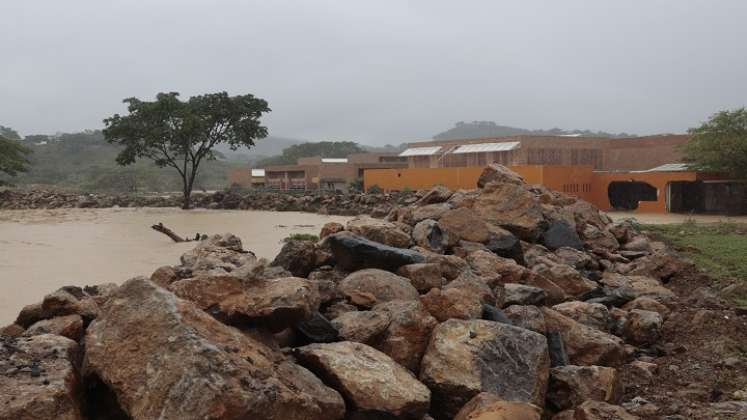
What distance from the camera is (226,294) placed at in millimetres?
4418

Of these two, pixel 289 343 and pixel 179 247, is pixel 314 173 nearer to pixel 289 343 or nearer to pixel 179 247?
pixel 179 247

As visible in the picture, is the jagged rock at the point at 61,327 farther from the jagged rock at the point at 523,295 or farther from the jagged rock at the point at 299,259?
the jagged rock at the point at 523,295

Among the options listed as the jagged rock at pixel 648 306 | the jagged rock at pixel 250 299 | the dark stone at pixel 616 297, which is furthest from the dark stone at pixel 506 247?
the jagged rock at pixel 250 299

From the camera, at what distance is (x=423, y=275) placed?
6367 millimetres

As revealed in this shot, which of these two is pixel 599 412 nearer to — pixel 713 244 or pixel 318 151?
pixel 713 244

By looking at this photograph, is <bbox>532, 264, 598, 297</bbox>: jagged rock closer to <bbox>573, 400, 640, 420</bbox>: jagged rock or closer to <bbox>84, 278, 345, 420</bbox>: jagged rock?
<bbox>573, 400, 640, 420</bbox>: jagged rock

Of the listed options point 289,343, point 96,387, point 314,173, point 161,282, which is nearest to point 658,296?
point 289,343

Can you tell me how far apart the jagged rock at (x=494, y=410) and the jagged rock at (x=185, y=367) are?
0.83 metres

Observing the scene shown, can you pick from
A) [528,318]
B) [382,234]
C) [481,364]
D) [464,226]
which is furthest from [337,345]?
[464,226]

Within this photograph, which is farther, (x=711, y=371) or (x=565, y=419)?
(x=711, y=371)

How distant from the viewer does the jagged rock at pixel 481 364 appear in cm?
435

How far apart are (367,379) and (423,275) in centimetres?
247

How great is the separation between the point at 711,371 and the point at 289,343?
4120 millimetres

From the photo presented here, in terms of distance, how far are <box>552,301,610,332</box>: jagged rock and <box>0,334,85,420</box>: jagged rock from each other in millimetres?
5014
